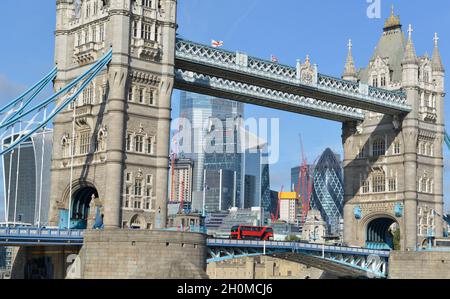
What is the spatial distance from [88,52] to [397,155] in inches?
1618

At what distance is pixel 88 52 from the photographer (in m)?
73.0

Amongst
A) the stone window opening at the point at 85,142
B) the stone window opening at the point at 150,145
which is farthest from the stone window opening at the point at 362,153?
the stone window opening at the point at 85,142

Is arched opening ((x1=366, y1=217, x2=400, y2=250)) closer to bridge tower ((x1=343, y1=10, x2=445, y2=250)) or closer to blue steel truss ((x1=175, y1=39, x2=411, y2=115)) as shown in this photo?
bridge tower ((x1=343, y1=10, x2=445, y2=250))

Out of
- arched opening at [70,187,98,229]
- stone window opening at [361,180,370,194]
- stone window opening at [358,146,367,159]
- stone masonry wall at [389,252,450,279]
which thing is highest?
stone window opening at [358,146,367,159]

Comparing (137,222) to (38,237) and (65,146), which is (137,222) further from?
(38,237)

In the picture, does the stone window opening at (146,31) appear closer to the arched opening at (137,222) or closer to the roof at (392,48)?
the arched opening at (137,222)

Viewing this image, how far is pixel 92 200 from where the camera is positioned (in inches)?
2815

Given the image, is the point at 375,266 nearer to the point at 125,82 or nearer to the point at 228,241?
the point at 228,241

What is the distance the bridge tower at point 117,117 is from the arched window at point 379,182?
34644 mm

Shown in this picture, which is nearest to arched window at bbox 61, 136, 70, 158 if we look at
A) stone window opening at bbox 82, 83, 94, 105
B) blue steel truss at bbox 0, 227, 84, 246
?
stone window opening at bbox 82, 83, 94, 105

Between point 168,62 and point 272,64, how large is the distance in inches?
550

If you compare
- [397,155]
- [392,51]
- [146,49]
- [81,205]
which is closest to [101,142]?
[81,205]

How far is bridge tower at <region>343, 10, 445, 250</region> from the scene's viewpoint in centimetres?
9619
